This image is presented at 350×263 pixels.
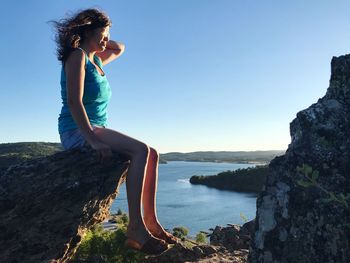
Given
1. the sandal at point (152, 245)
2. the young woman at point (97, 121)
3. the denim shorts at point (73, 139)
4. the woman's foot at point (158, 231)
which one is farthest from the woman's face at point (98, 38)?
the sandal at point (152, 245)

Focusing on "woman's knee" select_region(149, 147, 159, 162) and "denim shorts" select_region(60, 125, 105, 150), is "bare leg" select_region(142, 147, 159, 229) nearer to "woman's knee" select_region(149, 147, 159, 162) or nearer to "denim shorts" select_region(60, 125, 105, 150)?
"woman's knee" select_region(149, 147, 159, 162)

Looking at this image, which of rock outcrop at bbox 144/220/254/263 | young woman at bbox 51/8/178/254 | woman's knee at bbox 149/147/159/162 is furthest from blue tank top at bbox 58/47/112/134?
rock outcrop at bbox 144/220/254/263

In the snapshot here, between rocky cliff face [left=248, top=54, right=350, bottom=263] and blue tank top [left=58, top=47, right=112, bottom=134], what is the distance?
2303 mm

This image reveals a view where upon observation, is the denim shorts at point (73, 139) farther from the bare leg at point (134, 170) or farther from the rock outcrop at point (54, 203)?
the bare leg at point (134, 170)

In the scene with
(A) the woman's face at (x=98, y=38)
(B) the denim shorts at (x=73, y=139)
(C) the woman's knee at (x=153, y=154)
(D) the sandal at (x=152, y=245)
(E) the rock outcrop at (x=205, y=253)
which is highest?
(A) the woman's face at (x=98, y=38)

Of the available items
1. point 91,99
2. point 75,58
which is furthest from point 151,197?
point 75,58

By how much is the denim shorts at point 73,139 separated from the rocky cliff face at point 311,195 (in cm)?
242

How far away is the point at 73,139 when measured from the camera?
5.48m

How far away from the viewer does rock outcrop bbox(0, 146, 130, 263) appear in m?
4.85

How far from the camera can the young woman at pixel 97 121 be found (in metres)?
4.96

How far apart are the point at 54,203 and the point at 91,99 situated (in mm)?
1196

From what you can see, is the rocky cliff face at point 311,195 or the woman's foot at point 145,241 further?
the woman's foot at point 145,241

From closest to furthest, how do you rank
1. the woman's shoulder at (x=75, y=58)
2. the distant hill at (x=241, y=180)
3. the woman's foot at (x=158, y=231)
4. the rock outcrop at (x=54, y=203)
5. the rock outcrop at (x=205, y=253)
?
the rock outcrop at (x=54, y=203), the woman's shoulder at (x=75, y=58), the woman's foot at (x=158, y=231), the rock outcrop at (x=205, y=253), the distant hill at (x=241, y=180)

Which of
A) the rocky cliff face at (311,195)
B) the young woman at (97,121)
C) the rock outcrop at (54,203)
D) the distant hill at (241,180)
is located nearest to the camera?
the rocky cliff face at (311,195)
